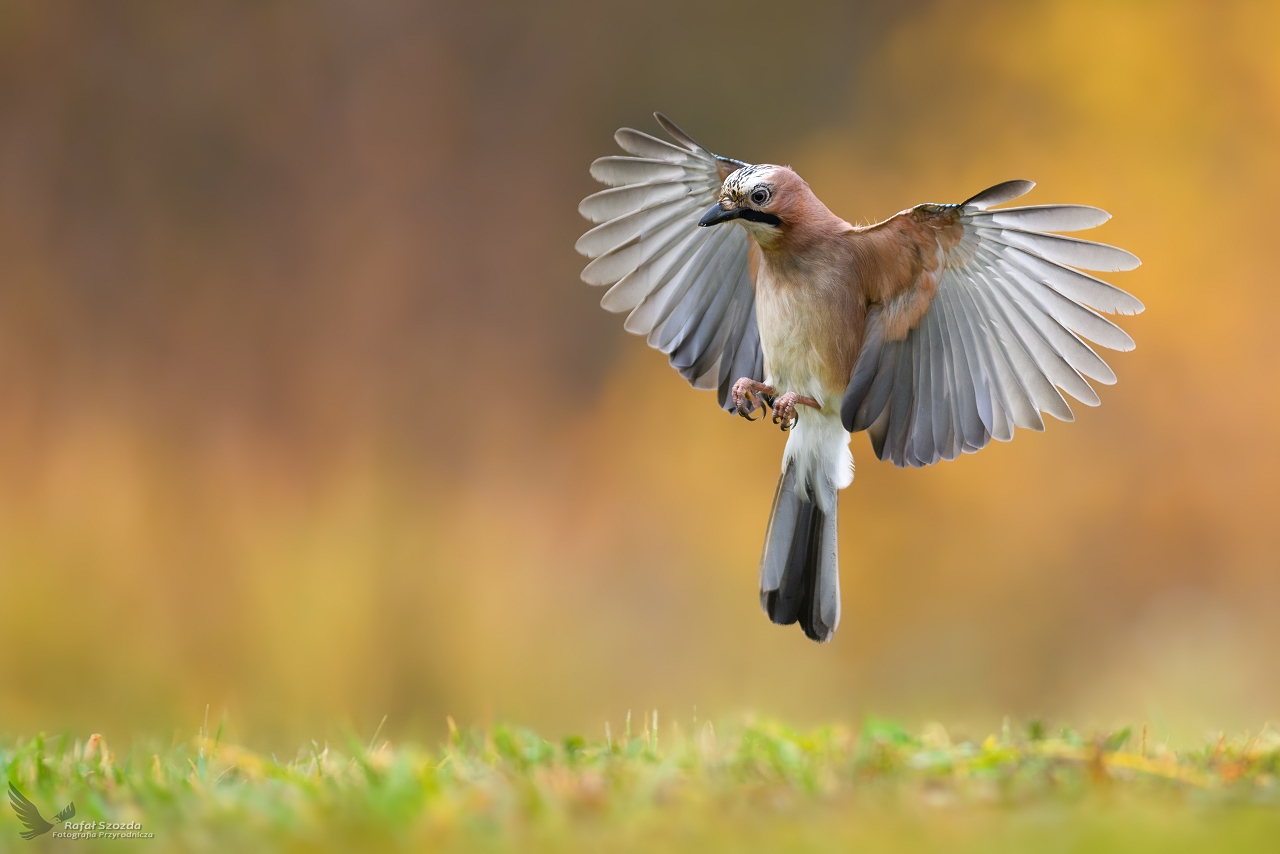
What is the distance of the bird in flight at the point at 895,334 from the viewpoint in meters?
3.78

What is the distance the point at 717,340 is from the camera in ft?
14.7

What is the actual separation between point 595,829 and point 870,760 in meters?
0.73

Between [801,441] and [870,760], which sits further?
[801,441]

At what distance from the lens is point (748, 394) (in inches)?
160

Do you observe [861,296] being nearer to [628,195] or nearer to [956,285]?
[956,285]

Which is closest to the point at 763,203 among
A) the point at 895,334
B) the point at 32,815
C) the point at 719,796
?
the point at 895,334

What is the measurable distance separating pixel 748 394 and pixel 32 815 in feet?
8.44

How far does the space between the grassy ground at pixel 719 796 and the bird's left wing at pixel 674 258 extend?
184 centimetres

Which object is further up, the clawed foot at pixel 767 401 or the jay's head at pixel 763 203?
the jay's head at pixel 763 203

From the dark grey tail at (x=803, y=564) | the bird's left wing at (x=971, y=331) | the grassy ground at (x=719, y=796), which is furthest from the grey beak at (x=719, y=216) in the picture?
the grassy ground at (x=719, y=796)

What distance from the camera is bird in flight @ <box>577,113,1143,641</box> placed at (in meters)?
3.78

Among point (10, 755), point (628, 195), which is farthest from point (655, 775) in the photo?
point (628, 195)

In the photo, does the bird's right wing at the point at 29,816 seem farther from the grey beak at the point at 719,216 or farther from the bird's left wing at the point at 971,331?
the bird's left wing at the point at 971,331

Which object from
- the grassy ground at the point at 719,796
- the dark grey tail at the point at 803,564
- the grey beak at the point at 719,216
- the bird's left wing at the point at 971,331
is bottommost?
the grassy ground at the point at 719,796
